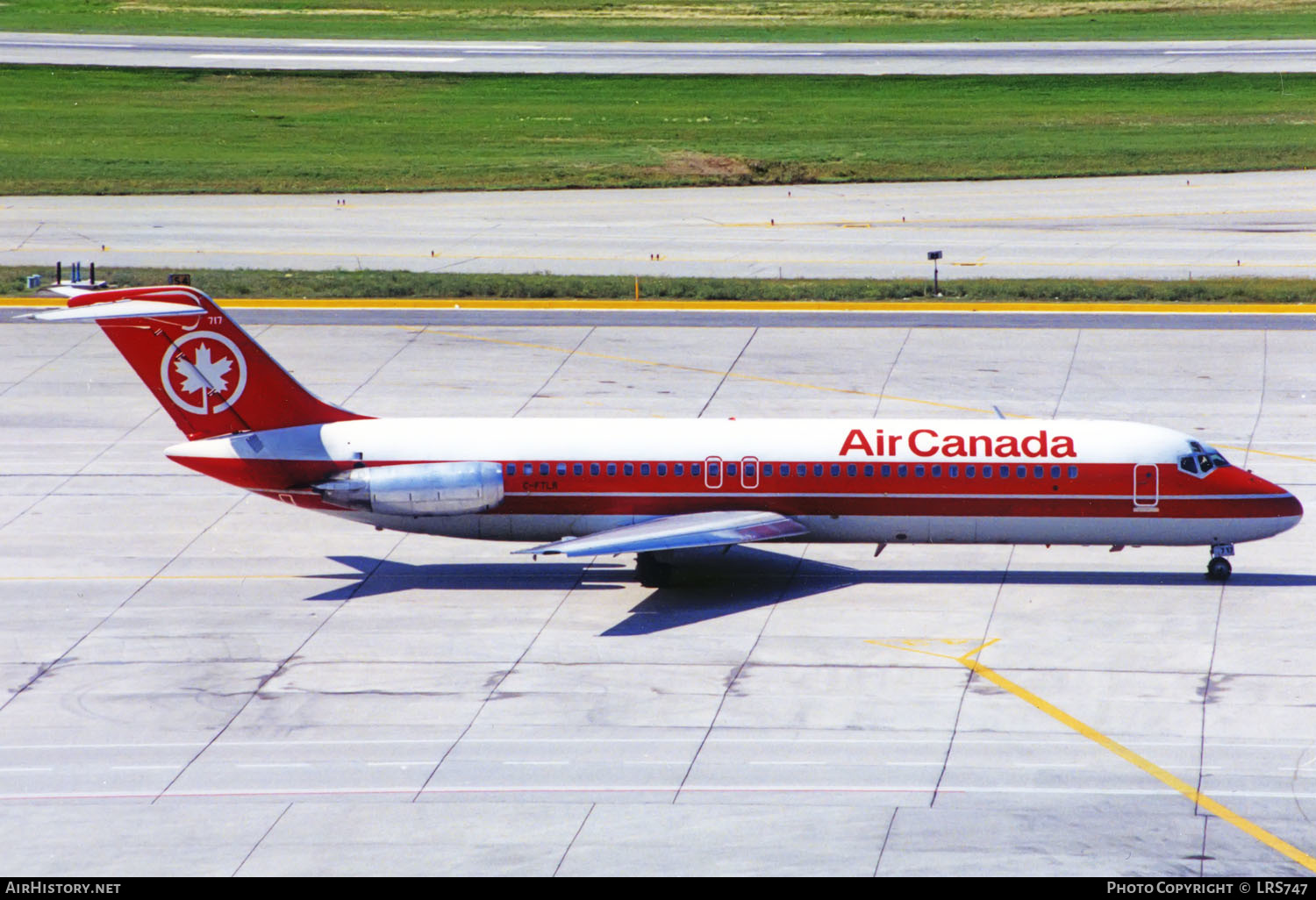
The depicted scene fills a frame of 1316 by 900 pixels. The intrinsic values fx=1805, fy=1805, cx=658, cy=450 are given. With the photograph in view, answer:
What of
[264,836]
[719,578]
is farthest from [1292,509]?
[264,836]

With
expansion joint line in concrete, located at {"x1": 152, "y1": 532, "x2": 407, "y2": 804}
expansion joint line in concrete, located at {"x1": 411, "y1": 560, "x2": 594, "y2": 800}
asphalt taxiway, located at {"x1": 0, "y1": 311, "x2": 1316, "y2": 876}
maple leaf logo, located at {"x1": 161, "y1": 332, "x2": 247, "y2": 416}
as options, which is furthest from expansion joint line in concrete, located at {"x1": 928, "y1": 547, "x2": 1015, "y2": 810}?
maple leaf logo, located at {"x1": 161, "y1": 332, "x2": 247, "y2": 416}

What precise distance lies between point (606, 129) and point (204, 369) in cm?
5193

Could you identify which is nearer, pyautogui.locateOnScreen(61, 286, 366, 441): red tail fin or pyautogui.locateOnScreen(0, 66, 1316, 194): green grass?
pyautogui.locateOnScreen(61, 286, 366, 441): red tail fin

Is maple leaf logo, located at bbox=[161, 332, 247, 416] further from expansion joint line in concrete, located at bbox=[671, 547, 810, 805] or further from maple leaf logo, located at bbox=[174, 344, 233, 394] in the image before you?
expansion joint line in concrete, located at bbox=[671, 547, 810, 805]

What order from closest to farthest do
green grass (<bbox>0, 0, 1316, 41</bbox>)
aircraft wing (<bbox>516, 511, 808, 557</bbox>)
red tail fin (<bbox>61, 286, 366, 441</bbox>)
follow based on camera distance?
aircraft wing (<bbox>516, 511, 808, 557</bbox>), red tail fin (<bbox>61, 286, 366, 441</bbox>), green grass (<bbox>0, 0, 1316, 41</bbox>)

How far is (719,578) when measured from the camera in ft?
118

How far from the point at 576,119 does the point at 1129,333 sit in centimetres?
3946

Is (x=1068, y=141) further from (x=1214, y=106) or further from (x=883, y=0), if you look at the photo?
(x=883, y=0)

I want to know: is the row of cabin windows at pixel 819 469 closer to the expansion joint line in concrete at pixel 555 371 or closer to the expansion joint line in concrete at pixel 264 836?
the expansion joint line in concrete at pixel 264 836

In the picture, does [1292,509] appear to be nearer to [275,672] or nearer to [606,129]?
[275,672]

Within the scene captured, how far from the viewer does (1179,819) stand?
24.9m

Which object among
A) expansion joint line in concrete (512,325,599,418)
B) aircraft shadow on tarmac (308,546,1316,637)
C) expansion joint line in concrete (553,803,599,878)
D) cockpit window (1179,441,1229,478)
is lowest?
aircraft shadow on tarmac (308,546,1316,637)

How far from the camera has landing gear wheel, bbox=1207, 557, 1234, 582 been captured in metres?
35.2

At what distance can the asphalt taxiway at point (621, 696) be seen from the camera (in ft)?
80.1
